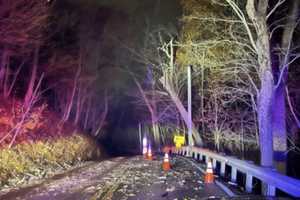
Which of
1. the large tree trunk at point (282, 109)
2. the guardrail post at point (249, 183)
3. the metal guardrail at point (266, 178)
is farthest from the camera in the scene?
the large tree trunk at point (282, 109)

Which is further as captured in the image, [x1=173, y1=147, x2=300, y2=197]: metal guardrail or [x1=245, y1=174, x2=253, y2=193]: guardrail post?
[x1=245, y1=174, x2=253, y2=193]: guardrail post

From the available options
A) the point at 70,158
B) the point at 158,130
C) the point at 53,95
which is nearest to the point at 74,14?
the point at 53,95

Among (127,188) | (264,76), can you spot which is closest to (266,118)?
(264,76)

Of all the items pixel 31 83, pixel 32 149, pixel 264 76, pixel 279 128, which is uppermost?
pixel 31 83

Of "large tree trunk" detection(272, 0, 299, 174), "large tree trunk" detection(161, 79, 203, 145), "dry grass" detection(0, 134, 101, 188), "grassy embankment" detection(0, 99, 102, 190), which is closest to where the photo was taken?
"large tree trunk" detection(272, 0, 299, 174)

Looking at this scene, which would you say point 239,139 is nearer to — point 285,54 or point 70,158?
point 70,158

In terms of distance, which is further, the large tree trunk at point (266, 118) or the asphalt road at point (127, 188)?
the large tree trunk at point (266, 118)

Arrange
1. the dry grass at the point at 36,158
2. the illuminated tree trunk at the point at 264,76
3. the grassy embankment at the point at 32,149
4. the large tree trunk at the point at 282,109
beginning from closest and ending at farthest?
the illuminated tree trunk at the point at 264,76 → the large tree trunk at the point at 282,109 → the dry grass at the point at 36,158 → the grassy embankment at the point at 32,149

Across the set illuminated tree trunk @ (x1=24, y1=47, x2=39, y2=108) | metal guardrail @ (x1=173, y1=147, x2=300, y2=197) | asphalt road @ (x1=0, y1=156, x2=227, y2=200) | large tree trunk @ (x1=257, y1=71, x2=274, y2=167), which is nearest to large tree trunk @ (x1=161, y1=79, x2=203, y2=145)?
illuminated tree trunk @ (x1=24, y1=47, x2=39, y2=108)

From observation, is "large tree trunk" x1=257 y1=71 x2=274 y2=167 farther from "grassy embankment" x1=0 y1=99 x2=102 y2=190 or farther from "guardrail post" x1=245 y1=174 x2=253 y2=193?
"grassy embankment" x1=0 y1=99 x2=102 y2=190

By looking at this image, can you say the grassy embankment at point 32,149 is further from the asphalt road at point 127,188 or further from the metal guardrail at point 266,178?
the metal guardrail at point 266,178

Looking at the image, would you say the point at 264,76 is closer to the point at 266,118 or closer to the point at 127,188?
the point at 266,118

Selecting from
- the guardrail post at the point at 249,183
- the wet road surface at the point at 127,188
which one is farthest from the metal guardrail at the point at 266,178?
the wet road surface at the point at 127,188

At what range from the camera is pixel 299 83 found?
1881cm
